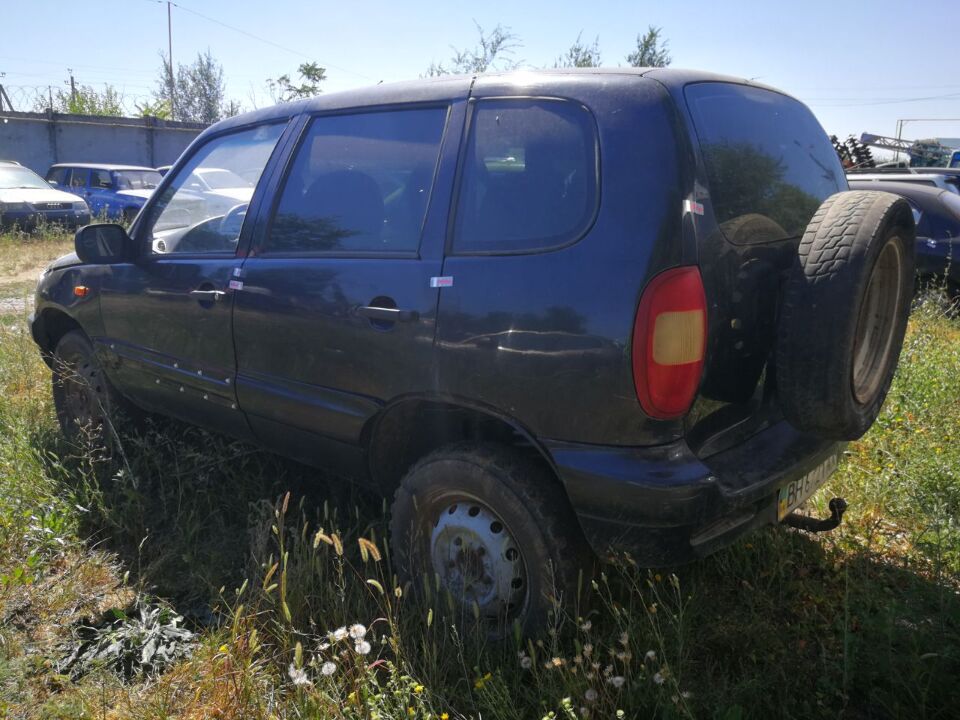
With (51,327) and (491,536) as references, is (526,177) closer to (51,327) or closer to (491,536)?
(491,536)

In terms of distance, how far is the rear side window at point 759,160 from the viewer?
234 cm

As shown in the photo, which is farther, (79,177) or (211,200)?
(79,177)

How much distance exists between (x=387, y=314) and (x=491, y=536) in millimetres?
818

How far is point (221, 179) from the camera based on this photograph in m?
3.66

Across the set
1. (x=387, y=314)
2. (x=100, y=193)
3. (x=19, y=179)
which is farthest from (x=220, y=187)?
(x=100, y=193)

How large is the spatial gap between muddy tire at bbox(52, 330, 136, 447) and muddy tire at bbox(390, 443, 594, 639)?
2.18 meters

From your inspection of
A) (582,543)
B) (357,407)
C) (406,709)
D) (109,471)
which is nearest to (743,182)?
(582,543)

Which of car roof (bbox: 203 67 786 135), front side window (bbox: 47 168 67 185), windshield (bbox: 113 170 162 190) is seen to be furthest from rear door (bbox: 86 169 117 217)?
car roof (bbox: 203 67 786 135)

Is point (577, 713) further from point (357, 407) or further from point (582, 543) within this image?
point (357, 407)

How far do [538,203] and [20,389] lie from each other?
178 inches

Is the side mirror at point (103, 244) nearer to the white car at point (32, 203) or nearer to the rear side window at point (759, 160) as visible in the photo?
the rear side window at point (759, 160)

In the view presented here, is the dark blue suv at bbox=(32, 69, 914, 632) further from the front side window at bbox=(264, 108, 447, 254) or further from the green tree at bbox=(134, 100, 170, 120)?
the green tree at bbox=(134, 100, 170, 120)

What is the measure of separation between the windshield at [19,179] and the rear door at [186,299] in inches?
497

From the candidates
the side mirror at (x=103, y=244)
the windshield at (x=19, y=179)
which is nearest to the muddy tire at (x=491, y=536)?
the side mirror at (x=103, y=244)
